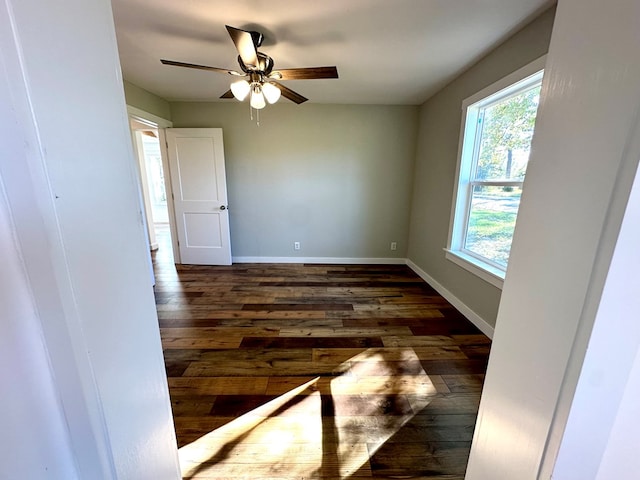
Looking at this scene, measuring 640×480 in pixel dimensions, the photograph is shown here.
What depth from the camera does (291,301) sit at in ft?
9.55

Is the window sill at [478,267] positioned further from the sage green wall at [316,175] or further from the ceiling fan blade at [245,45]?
the ceiling fan blade at [245,45]

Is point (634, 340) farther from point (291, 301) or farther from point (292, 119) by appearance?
point (292, 119)

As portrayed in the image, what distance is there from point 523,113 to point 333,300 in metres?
2.44

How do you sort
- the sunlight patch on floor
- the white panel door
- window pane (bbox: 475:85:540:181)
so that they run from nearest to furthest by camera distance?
1. the sunlight patch on floor
2. window pane (bbox: 475:85:540:181)
3. the white panel door

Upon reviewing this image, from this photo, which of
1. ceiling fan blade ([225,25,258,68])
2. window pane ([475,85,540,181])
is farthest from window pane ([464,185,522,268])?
ceiling fan blade ([225,25,258,68])

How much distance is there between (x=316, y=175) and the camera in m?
3.94

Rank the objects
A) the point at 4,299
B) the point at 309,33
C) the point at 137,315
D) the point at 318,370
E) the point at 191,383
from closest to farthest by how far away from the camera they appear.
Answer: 1. the point at 4,299
2. the point at 137,315
3. the point at 191,383
4. the point at 318,370
5. the point at 309,33

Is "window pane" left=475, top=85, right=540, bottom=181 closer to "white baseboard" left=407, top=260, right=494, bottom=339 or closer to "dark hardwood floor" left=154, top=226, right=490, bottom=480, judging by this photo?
"white baseboard" left=407, top=260, right=494, bottom=339

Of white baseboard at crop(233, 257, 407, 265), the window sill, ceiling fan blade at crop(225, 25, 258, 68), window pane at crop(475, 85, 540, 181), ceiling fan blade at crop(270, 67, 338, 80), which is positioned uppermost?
ceiling fan blade at crop(225, 25, 258, 68)

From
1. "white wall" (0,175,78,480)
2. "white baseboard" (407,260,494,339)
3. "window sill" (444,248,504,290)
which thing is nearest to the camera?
"white wall" (0,175,78,480)

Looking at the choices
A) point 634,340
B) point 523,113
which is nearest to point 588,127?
point 634,340

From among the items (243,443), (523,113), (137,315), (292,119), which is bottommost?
(243,443)

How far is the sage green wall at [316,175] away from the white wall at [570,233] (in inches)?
136

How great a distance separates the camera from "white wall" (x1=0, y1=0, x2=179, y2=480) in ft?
1.29
